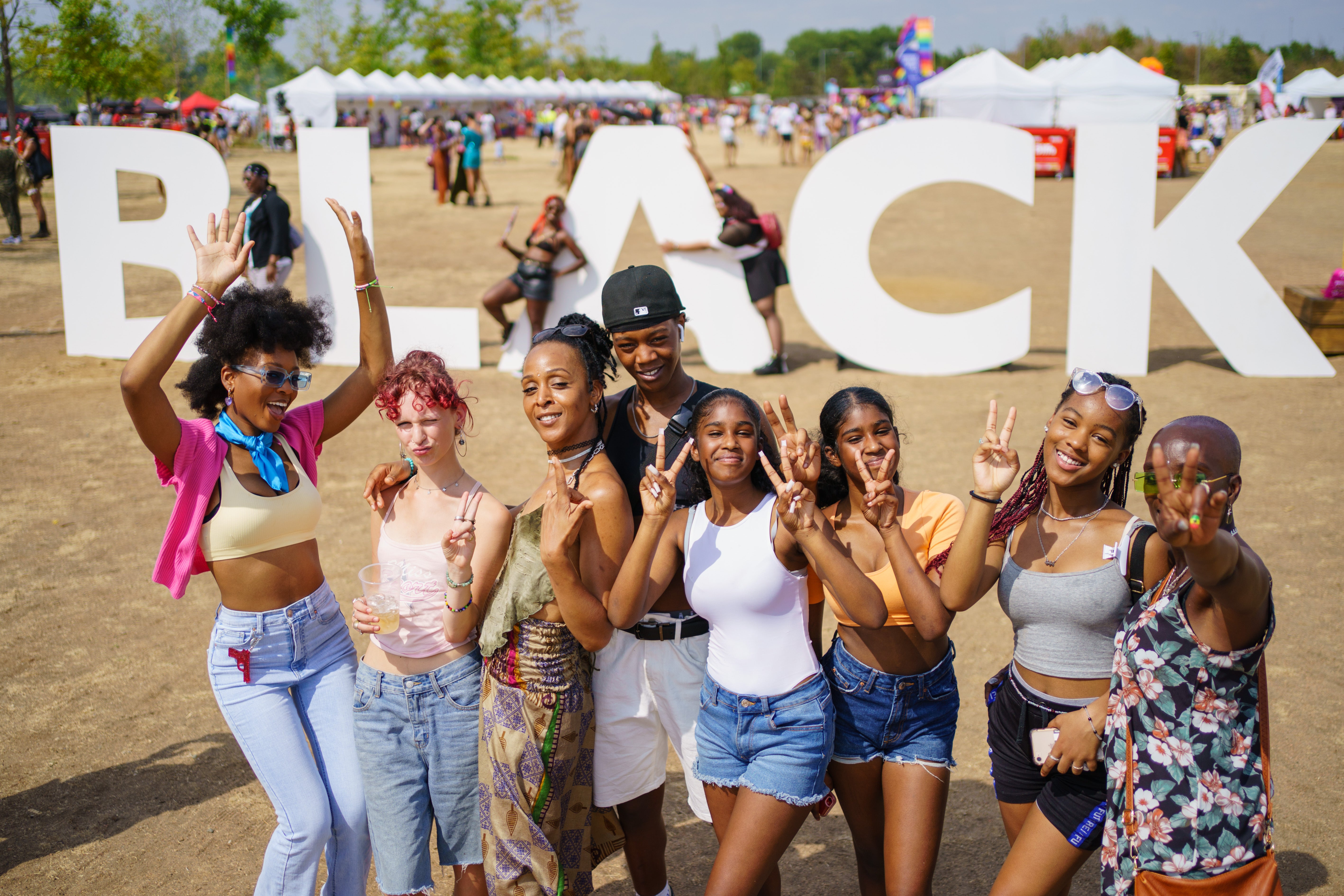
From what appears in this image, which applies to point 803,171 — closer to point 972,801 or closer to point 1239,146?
point 1239,146

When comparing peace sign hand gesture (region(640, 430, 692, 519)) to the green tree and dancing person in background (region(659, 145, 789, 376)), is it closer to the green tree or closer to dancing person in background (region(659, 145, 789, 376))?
dancing person in background (region(659, 145, 789, 376))

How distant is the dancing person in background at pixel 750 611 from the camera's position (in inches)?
111

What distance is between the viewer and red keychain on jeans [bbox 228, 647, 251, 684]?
3105mm

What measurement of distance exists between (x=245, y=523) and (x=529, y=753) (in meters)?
1.16

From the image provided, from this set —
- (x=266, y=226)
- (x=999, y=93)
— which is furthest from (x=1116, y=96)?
(x=266, y=226)

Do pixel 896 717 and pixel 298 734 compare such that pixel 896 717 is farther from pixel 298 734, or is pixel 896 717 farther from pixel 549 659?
pixel 298 734

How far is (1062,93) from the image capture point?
97.9 ft

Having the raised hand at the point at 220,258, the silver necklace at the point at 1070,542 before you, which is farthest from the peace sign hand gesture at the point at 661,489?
the raised hand at the point at 220,258

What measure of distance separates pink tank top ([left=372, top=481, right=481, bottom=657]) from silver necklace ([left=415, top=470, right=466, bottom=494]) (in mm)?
190

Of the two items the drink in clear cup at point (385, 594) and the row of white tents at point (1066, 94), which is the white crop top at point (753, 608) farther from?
the row of white tents at point (1066, 94)

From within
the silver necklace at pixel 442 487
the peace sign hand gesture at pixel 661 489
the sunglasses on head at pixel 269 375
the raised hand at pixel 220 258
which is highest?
the raised hand at pixel 220 258

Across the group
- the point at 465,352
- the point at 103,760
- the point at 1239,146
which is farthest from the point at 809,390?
the point at 103,760

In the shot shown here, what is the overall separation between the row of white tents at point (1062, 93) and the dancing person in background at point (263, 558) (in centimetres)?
2927

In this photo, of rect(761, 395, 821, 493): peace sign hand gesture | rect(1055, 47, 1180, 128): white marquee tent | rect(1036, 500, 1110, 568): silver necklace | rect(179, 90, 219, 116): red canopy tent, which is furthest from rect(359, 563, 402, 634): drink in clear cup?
rect(179, 90, 219, 116): red canopy tent
